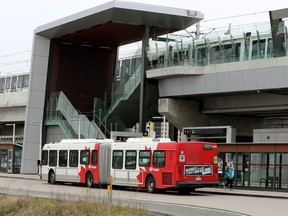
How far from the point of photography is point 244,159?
1357 inches

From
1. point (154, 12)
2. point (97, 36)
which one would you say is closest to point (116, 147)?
point (154, 12)

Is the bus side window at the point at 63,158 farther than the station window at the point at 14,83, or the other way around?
the station window at the point at 14,83

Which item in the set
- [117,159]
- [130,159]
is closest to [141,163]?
[130,159]

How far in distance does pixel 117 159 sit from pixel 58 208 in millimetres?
16713

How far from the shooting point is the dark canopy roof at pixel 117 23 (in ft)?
145

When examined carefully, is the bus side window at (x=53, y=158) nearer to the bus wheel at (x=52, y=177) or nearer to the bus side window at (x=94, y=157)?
the bus wheel at (x=52, y=177)

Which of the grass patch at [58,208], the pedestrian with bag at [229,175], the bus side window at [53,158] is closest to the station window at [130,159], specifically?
the pedestrian with bag at [229,175]

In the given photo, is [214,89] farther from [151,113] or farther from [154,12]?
[151,113]

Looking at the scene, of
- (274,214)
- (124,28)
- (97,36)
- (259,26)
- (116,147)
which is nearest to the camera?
(274,214)

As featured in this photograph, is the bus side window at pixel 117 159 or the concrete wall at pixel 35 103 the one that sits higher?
the concrete wall at pixel 35 103

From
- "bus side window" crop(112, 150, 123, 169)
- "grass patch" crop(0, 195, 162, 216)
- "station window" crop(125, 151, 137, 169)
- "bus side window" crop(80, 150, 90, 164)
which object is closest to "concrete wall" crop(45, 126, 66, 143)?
"bus side window" crop(80, 150, 90, 164)

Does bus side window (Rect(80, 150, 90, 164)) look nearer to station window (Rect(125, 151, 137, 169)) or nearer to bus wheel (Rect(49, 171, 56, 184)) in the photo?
bus wheel (Rect(49, 171, 56, 184))

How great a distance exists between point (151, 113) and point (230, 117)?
934 cm

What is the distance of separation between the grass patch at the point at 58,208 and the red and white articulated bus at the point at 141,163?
314 inches
